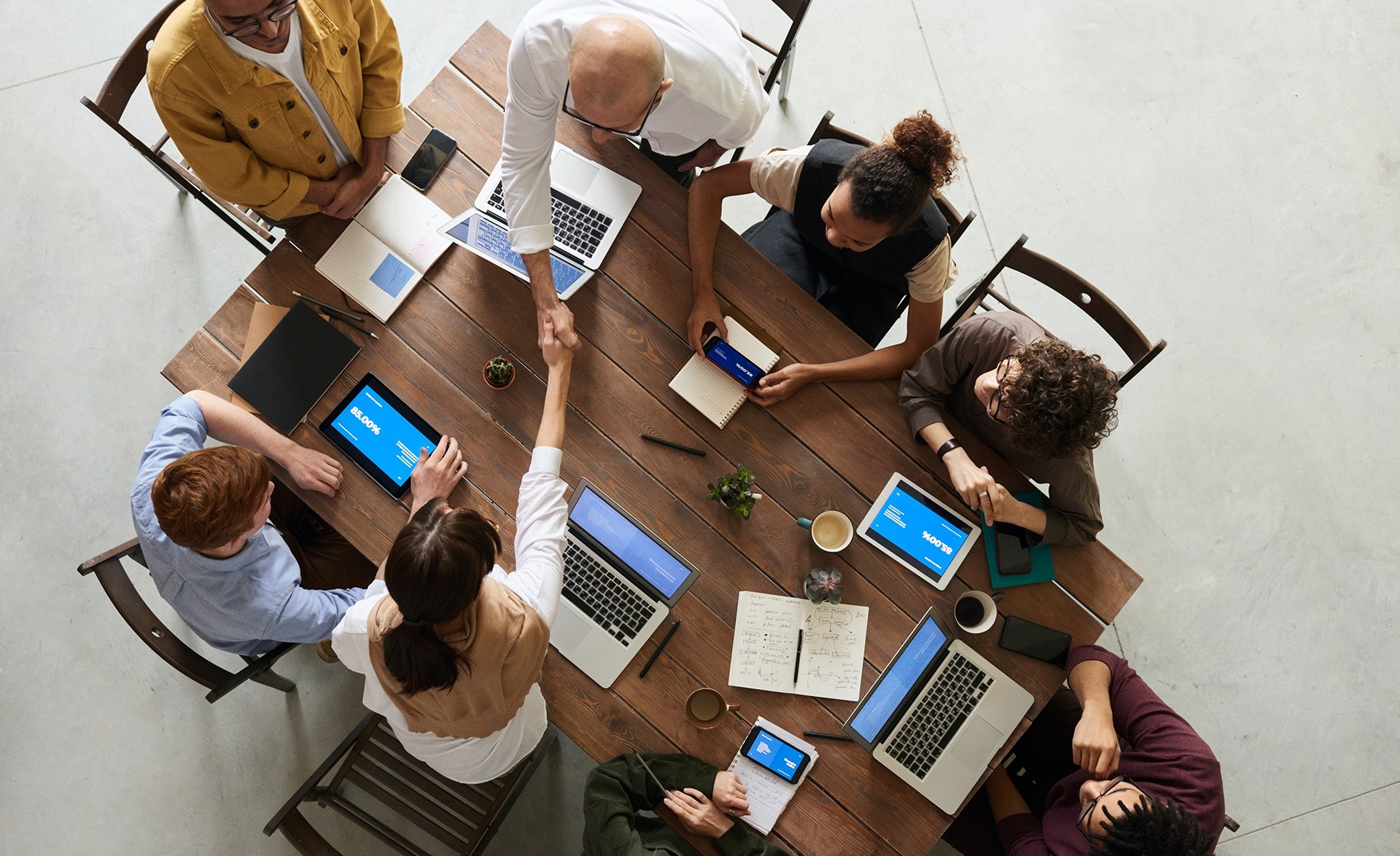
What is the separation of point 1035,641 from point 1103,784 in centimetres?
36

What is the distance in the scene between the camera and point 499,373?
202cm

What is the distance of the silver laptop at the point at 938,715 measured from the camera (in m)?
1.96

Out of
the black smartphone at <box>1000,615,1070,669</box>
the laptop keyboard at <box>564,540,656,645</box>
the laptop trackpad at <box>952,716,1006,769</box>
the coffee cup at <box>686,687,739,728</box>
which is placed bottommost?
the coffee cup at <box>686,687,739,728</box>

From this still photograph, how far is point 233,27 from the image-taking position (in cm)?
171

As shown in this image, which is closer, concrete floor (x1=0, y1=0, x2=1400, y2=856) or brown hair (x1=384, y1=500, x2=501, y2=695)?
brown hair (x1=384, y1=500, x2=501, y2=695)

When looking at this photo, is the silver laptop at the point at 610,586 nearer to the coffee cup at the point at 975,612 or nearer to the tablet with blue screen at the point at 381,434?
the tablet with blue screen at the point at 381,434

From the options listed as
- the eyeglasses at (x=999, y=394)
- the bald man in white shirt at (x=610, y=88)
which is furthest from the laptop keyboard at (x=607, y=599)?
the eyeglasses at (x=999, y=394)

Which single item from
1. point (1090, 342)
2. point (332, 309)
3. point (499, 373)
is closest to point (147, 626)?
point (332, 309)

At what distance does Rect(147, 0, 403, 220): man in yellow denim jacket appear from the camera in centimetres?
178

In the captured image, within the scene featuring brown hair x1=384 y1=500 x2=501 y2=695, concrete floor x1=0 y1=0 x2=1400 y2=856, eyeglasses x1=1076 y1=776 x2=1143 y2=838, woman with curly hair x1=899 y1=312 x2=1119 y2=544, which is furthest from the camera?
concrete floor x1=0 y1=0 x2=1400 y2=856

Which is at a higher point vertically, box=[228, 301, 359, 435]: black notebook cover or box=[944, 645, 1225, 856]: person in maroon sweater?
box=[944, 645, 1225, 856]: person in maroon sweater

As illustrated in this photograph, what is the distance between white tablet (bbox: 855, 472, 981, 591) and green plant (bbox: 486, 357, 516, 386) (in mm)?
968

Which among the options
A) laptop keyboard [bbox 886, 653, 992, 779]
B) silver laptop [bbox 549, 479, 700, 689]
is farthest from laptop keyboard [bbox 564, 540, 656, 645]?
laptop keyboard [bbox 886, 653, 992, 779]

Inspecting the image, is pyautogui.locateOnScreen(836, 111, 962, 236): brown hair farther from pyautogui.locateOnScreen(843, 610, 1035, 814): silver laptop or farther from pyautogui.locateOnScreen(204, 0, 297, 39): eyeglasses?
pyautogui.locateOnScreen(204, 0, 297, 39): eyeglasses
